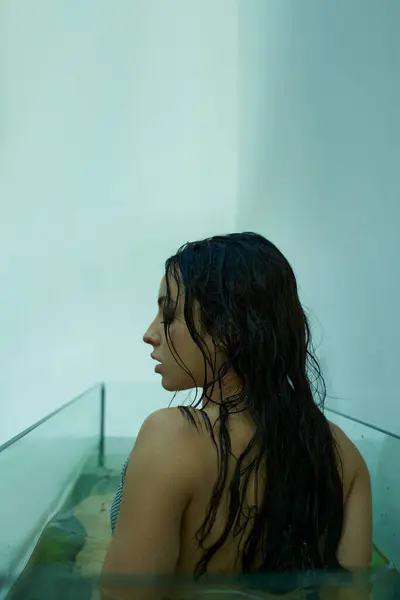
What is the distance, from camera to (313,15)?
83.0 inches

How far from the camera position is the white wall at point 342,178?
135cm

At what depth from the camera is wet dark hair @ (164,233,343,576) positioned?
738mm

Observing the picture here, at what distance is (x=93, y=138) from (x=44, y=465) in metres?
2.94

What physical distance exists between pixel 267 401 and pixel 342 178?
1.19m

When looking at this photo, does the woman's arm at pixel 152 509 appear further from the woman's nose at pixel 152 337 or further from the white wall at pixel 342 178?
the white wall at pixel 342 178

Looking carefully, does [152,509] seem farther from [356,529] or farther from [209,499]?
[356,529]

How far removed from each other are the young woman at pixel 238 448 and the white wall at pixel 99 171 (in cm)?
293

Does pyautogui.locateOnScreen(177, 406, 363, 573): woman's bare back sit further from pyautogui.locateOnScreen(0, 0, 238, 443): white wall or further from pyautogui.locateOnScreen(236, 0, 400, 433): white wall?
pyautogui.locateOnScreen(0, 0, 238, 443): white wall

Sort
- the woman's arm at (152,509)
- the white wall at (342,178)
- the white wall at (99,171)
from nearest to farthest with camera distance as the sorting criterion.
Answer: the woman's arm at (152,509)
the white wall at (342,178)
the white wall at (99,171)

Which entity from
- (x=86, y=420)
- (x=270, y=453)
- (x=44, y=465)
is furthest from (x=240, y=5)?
(x=270, y=453)

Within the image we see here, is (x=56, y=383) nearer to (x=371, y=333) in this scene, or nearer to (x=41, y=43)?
(x=41, y=43)

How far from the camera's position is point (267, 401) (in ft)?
2.46

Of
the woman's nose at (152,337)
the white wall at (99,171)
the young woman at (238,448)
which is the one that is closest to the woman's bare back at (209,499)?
the young woman at (238,448)

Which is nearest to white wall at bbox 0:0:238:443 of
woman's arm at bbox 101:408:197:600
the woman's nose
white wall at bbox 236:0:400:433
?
white wall at bbox 236:0:400:433
